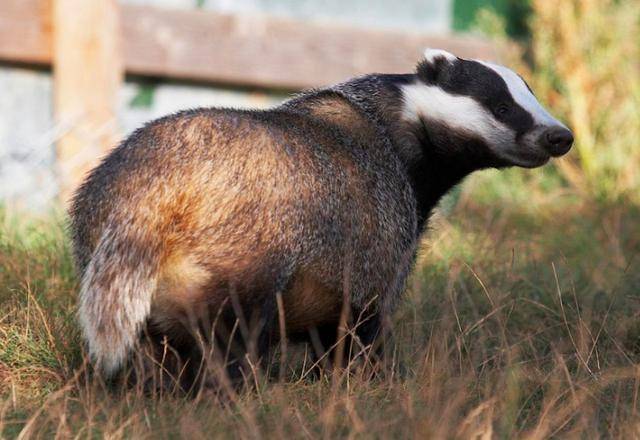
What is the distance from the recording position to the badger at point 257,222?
11.8ft

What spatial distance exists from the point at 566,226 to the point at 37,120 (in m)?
3.93

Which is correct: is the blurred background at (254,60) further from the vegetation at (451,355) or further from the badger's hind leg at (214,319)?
the badger's hind leg at (214,319)

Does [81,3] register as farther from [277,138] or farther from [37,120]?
[277,138]

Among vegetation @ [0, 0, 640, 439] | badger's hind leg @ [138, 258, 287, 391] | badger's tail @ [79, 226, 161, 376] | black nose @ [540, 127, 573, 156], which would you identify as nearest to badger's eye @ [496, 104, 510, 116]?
black nose @ [540, 127, 573, 156]

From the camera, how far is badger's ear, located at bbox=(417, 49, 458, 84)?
14.9ft

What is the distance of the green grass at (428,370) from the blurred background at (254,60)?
2160 millimetres

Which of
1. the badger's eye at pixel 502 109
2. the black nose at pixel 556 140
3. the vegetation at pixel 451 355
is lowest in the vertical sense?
the vegetation at pixel 451 355

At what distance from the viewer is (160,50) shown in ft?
27.9

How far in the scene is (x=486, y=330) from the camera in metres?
4.47

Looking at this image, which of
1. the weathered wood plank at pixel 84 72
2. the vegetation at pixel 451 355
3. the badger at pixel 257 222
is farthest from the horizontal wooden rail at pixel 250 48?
the badger at pixel 257 222

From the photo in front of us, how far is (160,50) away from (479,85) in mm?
4501

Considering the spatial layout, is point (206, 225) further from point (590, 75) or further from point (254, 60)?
point (590, 75)

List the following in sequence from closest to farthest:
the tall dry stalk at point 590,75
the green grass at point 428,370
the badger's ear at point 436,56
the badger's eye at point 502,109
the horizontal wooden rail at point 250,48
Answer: the green grass at point 428,370
the badger's eye at point 502,109
the badger's ear at point 436,56
the horizontal wooden rail at point 250,48
the tall dry stalk at point 590,75

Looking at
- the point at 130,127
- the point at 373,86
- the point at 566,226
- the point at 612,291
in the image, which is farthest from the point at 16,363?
the point at 130,127
